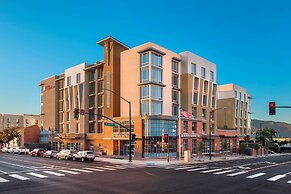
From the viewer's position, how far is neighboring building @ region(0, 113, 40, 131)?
134438mm

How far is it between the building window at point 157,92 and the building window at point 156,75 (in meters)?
1.42

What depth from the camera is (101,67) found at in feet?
A: 222

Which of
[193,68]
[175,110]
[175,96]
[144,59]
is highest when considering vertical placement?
[144,59]

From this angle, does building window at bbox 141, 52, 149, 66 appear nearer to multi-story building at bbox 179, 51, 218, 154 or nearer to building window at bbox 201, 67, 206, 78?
Answer: multi-story building at bbox 179, 51, 218, 154

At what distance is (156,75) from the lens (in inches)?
2192

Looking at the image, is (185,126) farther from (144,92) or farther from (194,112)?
(144,92)

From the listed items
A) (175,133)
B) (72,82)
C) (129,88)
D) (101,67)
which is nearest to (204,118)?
(175,133)

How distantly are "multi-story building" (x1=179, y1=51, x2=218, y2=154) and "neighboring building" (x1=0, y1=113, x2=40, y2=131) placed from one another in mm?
94612

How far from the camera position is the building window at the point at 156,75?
54875 millimetres

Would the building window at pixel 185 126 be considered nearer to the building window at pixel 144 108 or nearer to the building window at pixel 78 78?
the building window at pixel 144 108

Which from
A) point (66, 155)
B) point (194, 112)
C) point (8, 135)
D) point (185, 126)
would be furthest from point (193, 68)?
point (8, 135)

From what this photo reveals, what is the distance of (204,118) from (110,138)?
24073mm

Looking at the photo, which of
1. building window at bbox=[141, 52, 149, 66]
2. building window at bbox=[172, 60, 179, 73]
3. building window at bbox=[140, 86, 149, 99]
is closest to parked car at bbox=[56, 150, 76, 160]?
building window at bbox=[140, 86, 149, 99]

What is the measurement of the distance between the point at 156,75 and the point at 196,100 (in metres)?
14.8
